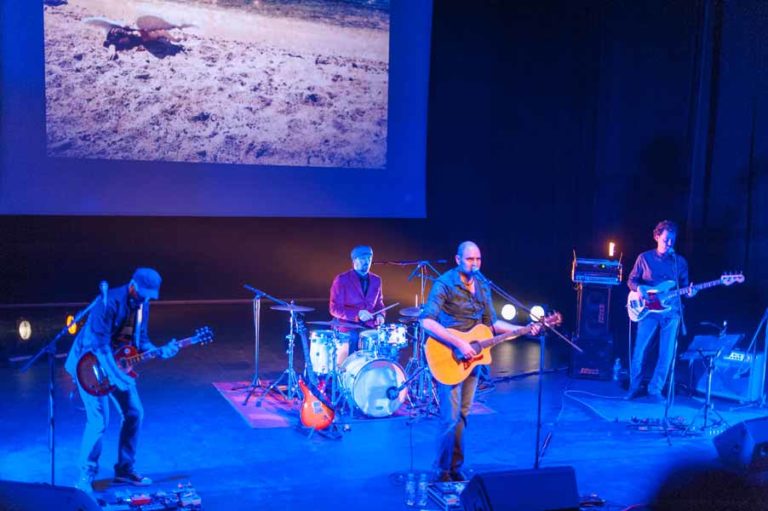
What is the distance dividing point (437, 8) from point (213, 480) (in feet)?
31.5

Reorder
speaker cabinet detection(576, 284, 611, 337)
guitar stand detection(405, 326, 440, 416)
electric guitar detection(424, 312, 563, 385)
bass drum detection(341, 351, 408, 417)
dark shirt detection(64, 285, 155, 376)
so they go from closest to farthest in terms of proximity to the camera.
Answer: dark shirt detection(64, 285, 155, 376), electric guitar detection(424, 312, 563, 385), bass drum detection(341, 351, 408, 417), guitar stand detection(405, 326, 440, 416), speaker cabinet detection(576, 284, 611, 337)

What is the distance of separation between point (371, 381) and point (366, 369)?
157 mm

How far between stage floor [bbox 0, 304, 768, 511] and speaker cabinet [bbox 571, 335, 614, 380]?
0.21 meters

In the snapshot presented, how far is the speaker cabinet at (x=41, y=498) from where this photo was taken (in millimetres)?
3756

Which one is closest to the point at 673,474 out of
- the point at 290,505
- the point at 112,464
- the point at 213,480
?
the point at 290,505

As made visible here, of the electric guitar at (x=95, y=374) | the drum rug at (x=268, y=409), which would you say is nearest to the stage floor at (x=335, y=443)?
the drum rug at (x=268, y=409)

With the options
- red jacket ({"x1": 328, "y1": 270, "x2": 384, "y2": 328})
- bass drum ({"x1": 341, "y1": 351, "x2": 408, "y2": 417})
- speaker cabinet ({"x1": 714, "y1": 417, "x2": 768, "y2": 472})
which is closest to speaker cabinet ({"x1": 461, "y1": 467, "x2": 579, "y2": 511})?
speaker cabinet ({"x1": 714, "y1": 417, "x2": 768, "y2": 472})

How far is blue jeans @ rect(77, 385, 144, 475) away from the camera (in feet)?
19.0

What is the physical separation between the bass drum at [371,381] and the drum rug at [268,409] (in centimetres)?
17

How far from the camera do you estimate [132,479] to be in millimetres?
5926

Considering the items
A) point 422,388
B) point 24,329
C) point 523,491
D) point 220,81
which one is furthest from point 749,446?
point 24,329

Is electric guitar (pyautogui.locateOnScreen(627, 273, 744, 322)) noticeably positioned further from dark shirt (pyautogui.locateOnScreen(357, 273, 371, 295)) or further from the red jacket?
dark shirt (pyautogui.locateOnScreen(357, 273, 371, 295))

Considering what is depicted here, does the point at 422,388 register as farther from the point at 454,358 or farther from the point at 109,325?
the point at 109,325

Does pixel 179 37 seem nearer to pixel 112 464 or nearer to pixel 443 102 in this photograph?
pixel 443 102
